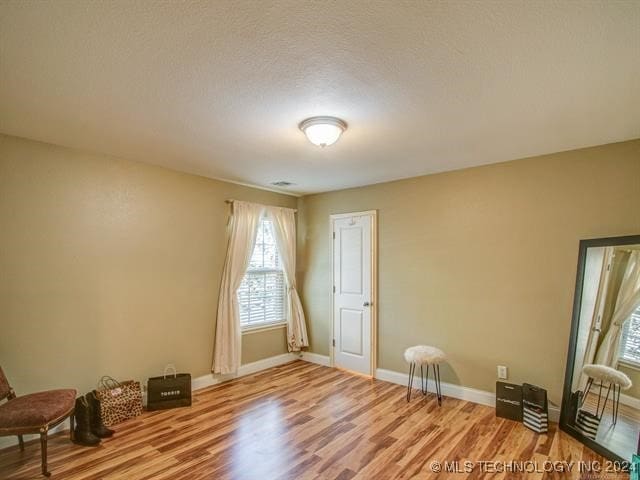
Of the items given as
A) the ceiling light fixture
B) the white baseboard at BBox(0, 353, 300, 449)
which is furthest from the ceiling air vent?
the white baseboard at BBox(0, 353, 300, 449)

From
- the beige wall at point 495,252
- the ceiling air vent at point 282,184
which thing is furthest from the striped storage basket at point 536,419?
the ceiling air vent at point 282,184

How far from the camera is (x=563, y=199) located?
3.15 m

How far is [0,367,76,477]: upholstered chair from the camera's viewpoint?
2.29 m

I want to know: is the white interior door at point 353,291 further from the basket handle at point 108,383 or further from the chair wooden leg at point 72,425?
the chair wooden leg at point 72,425

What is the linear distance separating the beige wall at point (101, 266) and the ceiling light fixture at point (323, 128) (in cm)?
212

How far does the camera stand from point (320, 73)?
71.9 inches

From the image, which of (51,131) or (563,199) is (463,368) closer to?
(563,199)

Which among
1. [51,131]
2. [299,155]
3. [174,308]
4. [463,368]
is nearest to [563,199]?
[463,368]

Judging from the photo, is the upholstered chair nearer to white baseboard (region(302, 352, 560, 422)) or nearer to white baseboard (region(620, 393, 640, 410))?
white baseboard (region(302, 352, 560, 422))

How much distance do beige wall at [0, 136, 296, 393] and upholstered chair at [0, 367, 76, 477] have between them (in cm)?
32

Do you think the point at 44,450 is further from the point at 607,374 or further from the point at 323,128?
the point at 607,374

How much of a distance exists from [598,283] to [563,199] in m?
0.82

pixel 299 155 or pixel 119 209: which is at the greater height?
pixel 299 155

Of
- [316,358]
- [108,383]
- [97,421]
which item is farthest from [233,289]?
[97,421]
